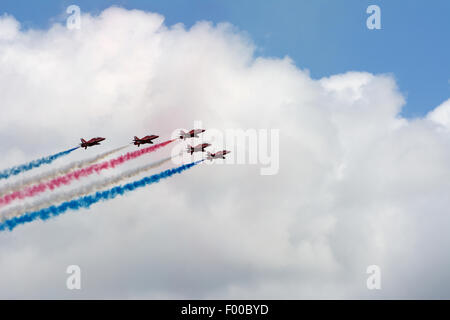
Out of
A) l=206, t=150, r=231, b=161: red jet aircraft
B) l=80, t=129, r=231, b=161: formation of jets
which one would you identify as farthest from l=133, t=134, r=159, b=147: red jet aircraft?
l=206, t=150, r=231, b=161: red jet aircraft

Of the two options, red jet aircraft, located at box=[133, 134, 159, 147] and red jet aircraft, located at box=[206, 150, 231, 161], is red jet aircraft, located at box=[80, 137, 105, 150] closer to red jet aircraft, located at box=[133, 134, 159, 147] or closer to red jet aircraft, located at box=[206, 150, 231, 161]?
red jet aircraft, located at box=[133, 134, 159, 147]

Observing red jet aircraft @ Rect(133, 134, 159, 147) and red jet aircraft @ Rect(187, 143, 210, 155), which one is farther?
red jet aircraft @ Rect(187, 143, 210, 155)


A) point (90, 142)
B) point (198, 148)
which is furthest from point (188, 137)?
point (90, 142)

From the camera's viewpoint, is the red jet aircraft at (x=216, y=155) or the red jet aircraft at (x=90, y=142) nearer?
the red jet aircraft at (x=90, y=142)

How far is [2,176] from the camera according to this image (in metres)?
147

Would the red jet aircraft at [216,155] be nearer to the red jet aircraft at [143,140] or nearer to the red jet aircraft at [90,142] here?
the red jet aircraft at [143,140]

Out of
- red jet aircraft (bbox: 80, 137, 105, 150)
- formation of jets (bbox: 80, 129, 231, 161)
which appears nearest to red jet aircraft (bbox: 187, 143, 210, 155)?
formation of jets (bbox: 80, 129, 231, 161)

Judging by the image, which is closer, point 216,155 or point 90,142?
point 90,142

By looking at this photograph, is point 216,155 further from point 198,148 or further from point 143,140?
point 143,140

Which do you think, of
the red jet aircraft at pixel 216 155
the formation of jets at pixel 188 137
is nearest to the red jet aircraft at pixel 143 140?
the formation of jets at pixel 188 137
